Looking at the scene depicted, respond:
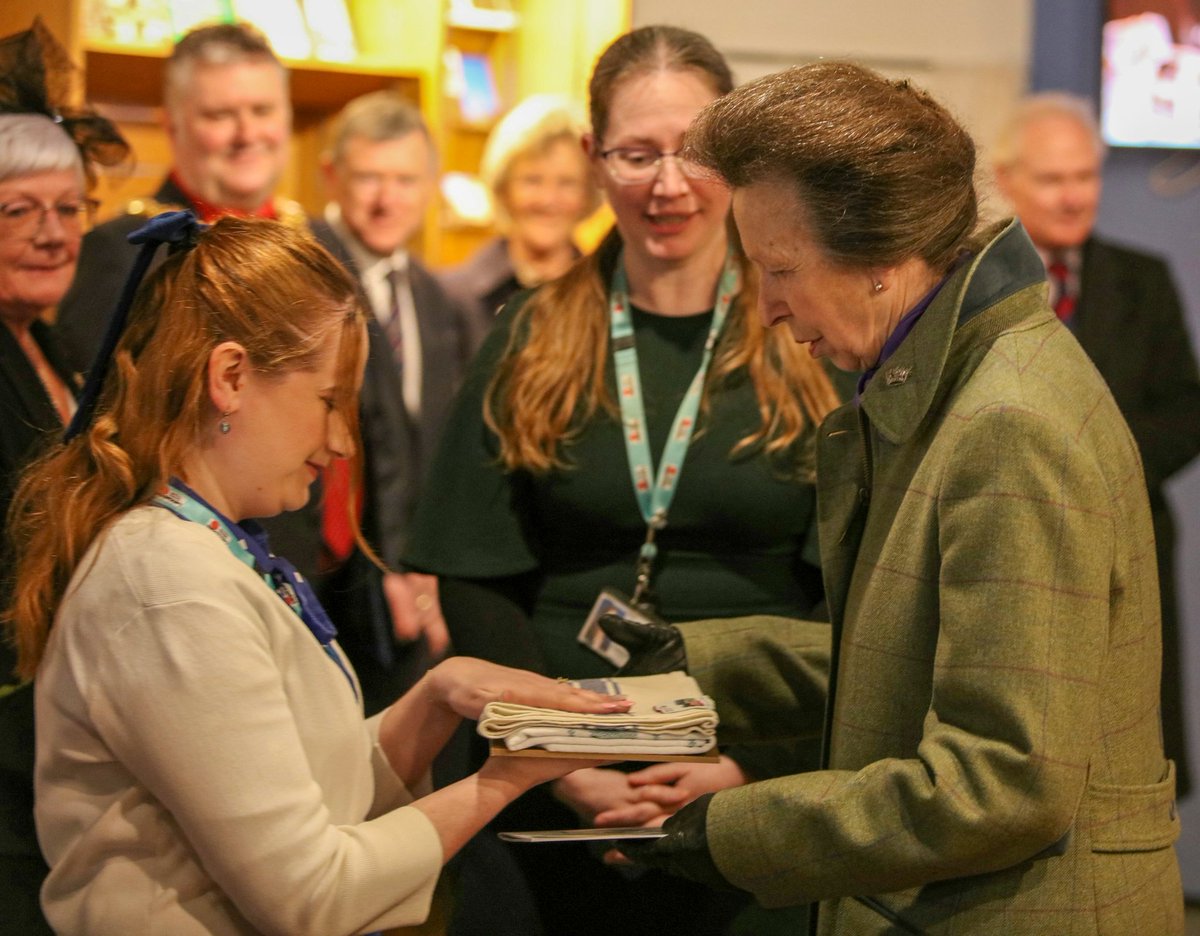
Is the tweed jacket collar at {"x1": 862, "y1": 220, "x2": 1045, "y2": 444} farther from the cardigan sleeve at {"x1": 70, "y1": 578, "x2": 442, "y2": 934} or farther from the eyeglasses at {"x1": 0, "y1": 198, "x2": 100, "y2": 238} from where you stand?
the eyeglasses at {"x1": 0, "y1": 198, "x2": 100, "y2": 238}

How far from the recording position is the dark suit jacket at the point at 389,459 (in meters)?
2.51

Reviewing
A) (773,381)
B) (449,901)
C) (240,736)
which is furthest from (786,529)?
(240,736)

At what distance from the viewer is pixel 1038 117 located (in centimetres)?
435

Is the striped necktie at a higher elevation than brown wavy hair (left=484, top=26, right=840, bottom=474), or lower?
lower

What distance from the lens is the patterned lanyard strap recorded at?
1582 mm

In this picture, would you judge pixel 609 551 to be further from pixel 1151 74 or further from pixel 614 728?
pixel 1151 74

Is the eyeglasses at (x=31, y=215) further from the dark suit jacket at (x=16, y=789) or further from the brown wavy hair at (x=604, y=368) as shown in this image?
the brown wavy hair at (x=604, y=368)

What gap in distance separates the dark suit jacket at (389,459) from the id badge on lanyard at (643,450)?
0.35m

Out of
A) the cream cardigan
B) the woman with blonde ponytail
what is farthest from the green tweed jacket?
the cream cardigan

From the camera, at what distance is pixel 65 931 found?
1553mm

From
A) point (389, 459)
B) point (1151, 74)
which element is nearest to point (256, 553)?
point (389, 459)

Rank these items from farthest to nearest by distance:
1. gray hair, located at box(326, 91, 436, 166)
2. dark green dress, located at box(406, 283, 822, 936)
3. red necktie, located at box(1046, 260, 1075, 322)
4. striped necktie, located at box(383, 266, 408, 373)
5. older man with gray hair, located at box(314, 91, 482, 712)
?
gray hair, located at box(326, 91, 436, 166) → striped necktie, located at box(383, 266, 408, 373) → red necktie, located at box(1046, 260, 1075, 322) → older man with gray hair, located at box(314, 91, 482, 712) → dark green dress, located at box(406, 283, 822, 936)

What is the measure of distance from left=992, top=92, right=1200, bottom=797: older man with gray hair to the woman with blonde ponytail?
8.73ft

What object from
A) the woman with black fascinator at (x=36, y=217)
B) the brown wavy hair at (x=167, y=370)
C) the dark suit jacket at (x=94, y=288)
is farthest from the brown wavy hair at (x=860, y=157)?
the dark suit jacket at (x=94, y=288)
